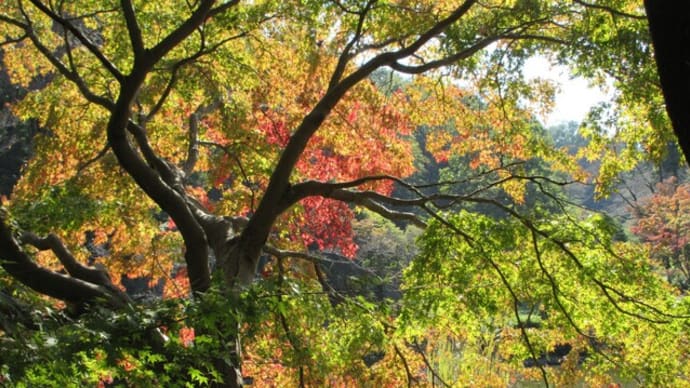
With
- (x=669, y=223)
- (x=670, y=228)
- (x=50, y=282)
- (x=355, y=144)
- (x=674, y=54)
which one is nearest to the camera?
(x=674, y=54)

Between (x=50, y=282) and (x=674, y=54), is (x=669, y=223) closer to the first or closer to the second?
(x=50, y=282)

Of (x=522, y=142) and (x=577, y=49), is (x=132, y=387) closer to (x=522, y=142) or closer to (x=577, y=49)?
(x=577, y=49)

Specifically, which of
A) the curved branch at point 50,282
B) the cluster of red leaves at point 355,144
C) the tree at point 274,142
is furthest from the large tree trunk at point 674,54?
the cluster of red leaves at point 355,144

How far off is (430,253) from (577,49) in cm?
231

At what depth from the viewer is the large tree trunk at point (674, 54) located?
1260 millimetres

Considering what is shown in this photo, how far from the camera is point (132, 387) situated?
3441 millimetres

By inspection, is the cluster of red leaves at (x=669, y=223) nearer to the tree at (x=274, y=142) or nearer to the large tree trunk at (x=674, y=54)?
the tree at (x=274, y=142)

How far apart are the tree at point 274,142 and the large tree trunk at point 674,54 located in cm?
222

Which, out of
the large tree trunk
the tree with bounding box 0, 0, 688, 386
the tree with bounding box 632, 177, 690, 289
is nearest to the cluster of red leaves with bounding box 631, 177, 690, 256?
the tree with bounding box 632, 177, 690, 289

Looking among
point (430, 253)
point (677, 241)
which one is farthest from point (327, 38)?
point (677, 241)

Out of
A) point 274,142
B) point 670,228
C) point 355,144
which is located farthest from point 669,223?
point 274,142

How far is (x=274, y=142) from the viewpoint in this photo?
8.22 meters

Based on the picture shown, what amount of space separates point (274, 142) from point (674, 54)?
23.4 ft

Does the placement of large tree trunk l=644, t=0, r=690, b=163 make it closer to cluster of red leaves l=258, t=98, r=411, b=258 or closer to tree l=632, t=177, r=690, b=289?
cluster of red leaves l=258, t=98, r=411, b=258
